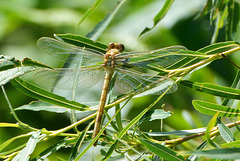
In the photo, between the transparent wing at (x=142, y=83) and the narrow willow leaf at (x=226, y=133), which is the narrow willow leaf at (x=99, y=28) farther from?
the narrow willow leaf at (x=226, y=133)

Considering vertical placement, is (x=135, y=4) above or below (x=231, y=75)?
above

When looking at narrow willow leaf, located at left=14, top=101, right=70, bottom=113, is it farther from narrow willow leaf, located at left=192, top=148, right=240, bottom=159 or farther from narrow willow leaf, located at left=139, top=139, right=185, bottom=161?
narrow willow leaf, located at left=192, top=148, right=240, bottom=159

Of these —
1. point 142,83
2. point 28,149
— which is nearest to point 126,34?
point 142,83

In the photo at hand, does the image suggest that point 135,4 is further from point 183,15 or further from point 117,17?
point 183,15

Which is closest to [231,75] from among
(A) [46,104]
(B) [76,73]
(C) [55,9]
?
(B) [76,73]

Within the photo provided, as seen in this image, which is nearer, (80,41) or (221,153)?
(221,153)

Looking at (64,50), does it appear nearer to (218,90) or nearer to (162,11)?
(162,11)

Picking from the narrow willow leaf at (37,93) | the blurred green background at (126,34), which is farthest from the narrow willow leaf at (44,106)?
the blurred green background at (126,34)

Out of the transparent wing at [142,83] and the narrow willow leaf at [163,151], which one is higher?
the transparent wing at [142,83]
